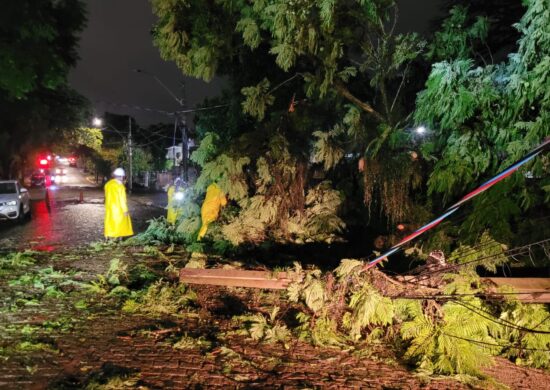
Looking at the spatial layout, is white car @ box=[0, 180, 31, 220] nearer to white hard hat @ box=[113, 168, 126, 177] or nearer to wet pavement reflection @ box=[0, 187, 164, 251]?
wet pavement reflection @ box=[0, 187, 164, 251]

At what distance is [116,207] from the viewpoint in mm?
10828

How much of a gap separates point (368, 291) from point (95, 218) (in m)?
15.4

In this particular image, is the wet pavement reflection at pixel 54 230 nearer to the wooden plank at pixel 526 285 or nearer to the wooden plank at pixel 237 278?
the wooden plank at pixel 237 278

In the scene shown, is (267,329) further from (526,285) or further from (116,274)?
(116,274)

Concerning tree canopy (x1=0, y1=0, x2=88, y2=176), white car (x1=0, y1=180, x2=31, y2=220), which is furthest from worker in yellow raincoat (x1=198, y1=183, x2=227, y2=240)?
white car (x1=0, y1=180, x2=31, y2=220)

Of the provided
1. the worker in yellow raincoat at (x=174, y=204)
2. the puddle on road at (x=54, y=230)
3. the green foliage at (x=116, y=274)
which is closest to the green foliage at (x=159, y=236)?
the worker in yellow raincoat at (x=174, y=204)

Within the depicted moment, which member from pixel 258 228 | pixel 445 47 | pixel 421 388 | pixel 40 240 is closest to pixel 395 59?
pixel 445 47

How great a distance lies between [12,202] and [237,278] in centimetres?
1332

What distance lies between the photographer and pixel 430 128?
9203 mm

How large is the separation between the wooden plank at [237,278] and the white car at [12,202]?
1248cm

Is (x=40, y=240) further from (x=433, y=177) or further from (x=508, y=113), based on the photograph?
(x=508, y=113)

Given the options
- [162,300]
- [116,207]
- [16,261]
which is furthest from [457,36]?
[16,261]

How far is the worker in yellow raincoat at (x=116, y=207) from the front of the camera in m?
10.7

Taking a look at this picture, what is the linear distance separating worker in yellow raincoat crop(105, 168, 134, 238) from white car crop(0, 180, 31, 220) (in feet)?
24.9
